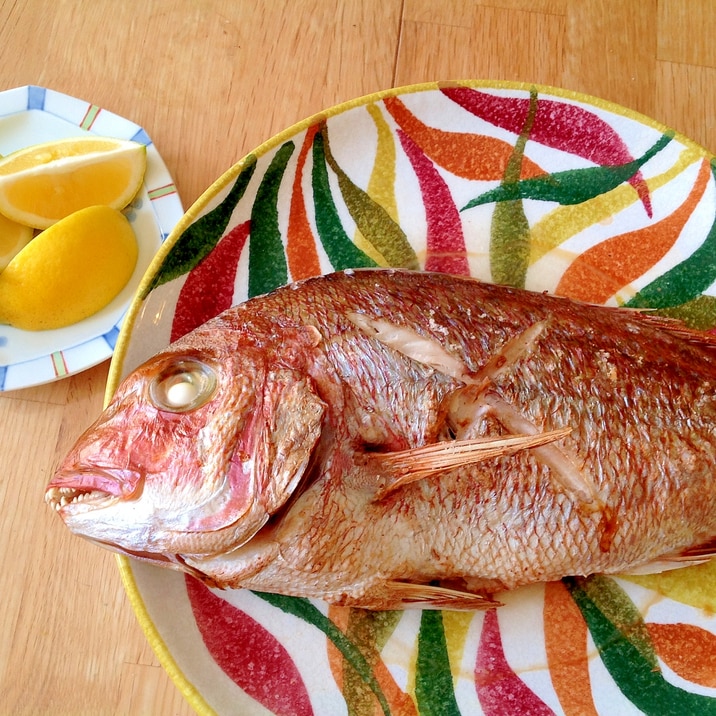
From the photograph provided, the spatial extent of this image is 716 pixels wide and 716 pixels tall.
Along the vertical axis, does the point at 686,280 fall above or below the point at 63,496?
above

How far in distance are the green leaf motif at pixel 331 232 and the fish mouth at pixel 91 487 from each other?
0.64 m

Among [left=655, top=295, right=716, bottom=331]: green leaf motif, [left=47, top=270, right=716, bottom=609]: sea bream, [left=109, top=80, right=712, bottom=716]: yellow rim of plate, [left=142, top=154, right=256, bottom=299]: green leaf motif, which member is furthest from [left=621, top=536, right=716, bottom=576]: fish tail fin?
[left=142, top=154, right=256, bottom=299]: green leaf motif

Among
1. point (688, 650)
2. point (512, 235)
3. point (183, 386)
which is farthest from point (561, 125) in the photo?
point (688, 650)

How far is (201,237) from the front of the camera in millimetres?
1325

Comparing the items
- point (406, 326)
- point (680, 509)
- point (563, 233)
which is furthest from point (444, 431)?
point (563, 233)

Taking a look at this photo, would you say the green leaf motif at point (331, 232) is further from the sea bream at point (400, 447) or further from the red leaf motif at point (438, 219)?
the sea bream at point (400, 447)

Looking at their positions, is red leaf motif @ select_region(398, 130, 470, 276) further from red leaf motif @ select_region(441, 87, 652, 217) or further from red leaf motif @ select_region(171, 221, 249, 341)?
red leaf motif @ select_region(171, 221, 249, 341)

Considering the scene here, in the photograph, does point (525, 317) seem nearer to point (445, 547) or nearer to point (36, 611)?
point (445, 547)

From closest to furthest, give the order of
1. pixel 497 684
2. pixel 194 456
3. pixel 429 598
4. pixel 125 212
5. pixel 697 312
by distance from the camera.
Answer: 1. pixel 194 456
2. pixel 429 598
3. pixel 497 684
4. pixel 697 312
5. pixel 125 212

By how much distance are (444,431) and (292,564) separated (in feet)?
1.01

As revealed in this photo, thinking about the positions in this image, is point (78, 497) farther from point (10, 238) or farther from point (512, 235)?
point (512, 235)

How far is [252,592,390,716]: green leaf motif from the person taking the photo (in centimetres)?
124

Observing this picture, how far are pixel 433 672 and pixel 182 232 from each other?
0.96m

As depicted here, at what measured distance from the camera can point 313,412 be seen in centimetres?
96
